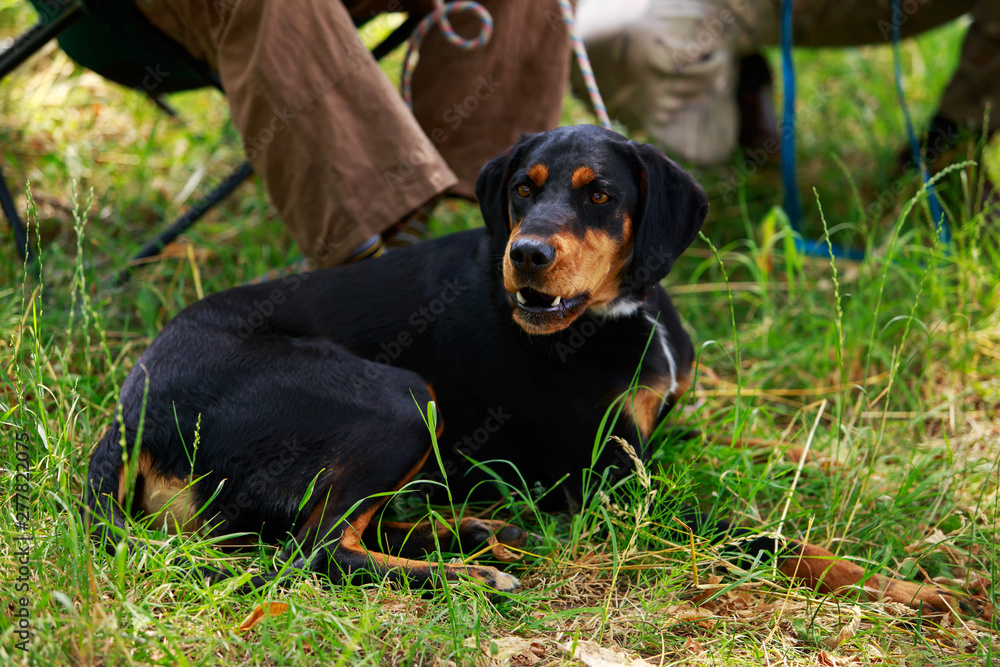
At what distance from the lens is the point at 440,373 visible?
244 centimetres

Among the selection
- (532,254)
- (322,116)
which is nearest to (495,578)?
(532,254)

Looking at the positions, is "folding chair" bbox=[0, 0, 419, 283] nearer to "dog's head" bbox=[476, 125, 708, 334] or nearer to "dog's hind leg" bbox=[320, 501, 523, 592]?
"dog's head" bbox=[476, 125, 708, 334]

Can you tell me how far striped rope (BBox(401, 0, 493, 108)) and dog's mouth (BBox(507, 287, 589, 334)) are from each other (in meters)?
1.41

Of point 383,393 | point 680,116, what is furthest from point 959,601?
point 680,116

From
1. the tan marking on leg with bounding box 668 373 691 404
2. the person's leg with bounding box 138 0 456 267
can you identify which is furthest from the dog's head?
the person's leg with bounding box 138 0 456 267

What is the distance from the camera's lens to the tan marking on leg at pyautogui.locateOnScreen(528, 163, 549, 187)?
222 cm

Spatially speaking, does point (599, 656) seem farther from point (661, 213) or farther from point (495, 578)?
point (661, 213)

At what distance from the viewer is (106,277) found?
3.40 metres

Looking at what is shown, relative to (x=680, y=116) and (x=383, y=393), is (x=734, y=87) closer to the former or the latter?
(x=680, y=116)

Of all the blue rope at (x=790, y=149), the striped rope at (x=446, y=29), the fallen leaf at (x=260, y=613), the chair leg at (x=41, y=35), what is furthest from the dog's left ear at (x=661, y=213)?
the chair leg at (x=41, y=35)

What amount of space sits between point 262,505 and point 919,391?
2.44m

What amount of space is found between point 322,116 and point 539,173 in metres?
0.87

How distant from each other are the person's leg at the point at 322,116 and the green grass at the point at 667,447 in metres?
0.70

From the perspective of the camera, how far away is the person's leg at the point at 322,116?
2.61m
